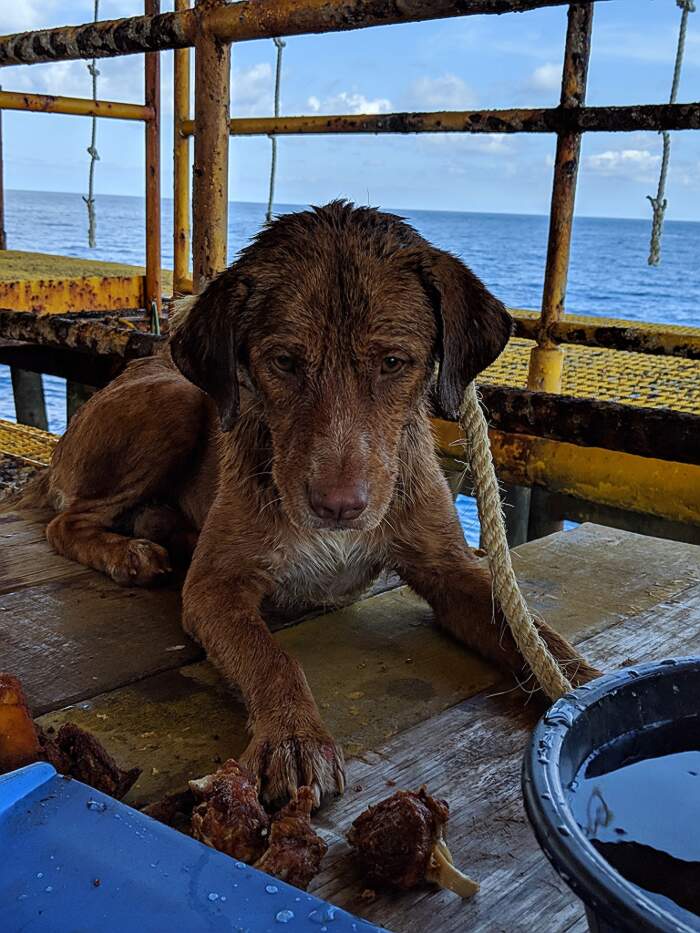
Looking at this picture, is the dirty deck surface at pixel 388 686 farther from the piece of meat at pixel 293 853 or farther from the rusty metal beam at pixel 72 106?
the rusty metal beam at pixel 72 106

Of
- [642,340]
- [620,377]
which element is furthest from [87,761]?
[620,377]

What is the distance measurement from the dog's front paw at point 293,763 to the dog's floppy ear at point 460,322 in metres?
0.92

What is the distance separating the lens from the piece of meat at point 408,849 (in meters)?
1.46

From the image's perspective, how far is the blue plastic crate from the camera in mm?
1131

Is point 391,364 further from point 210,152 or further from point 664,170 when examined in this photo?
point 664,170

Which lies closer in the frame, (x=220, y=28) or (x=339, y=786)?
(x=339, y=786)

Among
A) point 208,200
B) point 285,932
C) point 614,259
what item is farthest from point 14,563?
point 614,259

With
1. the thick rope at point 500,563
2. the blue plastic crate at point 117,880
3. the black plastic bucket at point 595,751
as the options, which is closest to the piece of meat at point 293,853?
the blue plastic crate at point 117,880

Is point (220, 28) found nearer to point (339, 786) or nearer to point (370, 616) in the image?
point (370, 616)

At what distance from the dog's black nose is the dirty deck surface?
0.41 meters

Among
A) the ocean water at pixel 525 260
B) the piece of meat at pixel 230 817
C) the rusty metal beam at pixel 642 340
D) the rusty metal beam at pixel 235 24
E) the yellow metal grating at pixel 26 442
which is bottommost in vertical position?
the ocean water at pixel 525 260

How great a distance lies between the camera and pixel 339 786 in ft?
5.88

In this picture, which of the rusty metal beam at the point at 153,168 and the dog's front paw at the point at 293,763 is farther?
the rusty metal beam at the point at 153,168

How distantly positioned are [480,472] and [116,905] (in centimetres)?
140
